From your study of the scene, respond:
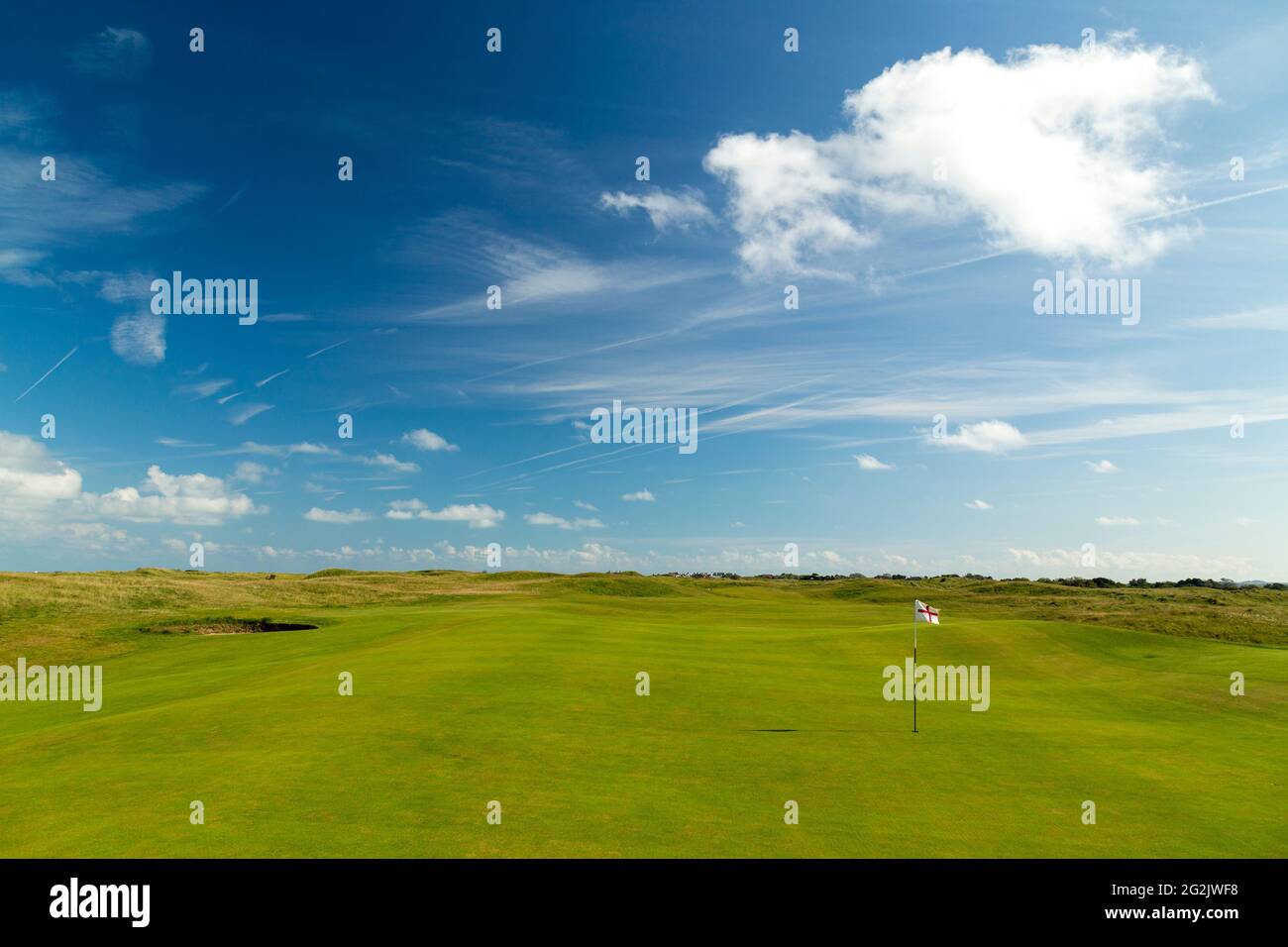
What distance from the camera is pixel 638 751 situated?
65.9 ft

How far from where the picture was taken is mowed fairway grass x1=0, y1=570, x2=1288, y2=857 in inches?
569

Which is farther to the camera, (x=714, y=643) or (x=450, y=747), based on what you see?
(x=714, y=643)

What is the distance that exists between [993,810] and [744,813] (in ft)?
21.2

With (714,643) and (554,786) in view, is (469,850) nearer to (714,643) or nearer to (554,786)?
(554,786)

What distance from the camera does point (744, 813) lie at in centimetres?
1563

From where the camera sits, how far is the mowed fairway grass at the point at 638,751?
1445 centimetres

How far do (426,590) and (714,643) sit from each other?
224 feet

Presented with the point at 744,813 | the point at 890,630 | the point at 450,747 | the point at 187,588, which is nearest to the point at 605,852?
the point at 744,813

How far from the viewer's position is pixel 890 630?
164 feet

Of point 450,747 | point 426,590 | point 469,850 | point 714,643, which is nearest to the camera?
point 469,850

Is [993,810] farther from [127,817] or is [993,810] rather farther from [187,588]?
[187,588]
